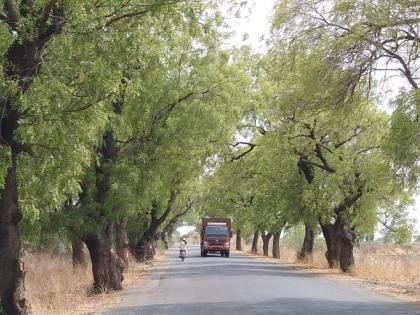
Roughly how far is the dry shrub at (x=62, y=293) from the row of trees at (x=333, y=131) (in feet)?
29.3

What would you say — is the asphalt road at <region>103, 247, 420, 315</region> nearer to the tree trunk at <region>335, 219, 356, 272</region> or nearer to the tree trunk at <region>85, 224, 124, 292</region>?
the tree trunk at <region>85, 224, 124, 292</region>

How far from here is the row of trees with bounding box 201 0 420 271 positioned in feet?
56.4

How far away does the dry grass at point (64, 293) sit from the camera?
16750 mm

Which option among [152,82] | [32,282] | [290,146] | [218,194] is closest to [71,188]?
[152,82]

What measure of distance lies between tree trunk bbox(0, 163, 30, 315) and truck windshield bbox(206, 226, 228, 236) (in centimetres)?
4588

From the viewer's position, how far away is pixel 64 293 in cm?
2052

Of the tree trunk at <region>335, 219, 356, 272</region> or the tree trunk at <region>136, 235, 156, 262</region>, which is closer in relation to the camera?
the tree trunk at <region>335, 219, 356, 272</region>

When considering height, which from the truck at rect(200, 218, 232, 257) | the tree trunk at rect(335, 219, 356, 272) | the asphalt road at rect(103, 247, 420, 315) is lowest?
the asphalt road at rect(103, 247, 420, 315)

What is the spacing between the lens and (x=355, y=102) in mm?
19500

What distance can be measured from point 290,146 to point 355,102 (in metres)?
13.9

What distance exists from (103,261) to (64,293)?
7.51 feet

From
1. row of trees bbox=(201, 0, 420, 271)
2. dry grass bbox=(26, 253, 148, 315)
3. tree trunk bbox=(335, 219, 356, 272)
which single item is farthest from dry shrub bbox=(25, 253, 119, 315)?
tree trunk bbox=(335, 219, 356, 272)

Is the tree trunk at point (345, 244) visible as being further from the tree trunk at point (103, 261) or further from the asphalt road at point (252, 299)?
the tree trunk at point (103, 261)

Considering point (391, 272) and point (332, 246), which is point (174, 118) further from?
point (332, 246)
